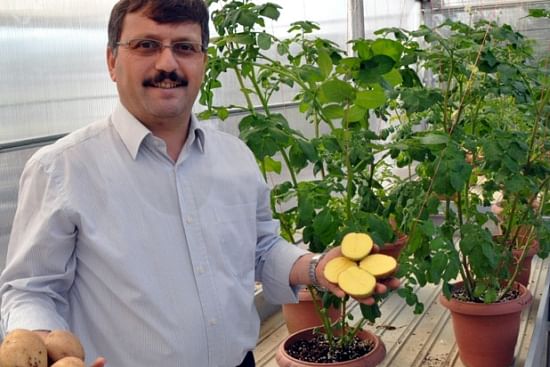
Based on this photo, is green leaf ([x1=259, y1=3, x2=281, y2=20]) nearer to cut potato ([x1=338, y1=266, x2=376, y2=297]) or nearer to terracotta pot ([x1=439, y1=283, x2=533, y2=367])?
cut potato ([x1=338, y1=266, x2=376, y2=297])

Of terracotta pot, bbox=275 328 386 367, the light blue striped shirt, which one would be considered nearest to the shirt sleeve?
the light blue striped shirt

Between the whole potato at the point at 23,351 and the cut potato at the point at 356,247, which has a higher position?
the whole potato at the point at 23,351

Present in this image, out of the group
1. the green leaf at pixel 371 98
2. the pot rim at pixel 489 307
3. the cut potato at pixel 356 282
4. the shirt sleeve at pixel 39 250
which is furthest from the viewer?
the pot rim at pixel 489 307

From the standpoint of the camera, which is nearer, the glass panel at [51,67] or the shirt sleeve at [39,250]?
the shirt sleeve at [39,250]

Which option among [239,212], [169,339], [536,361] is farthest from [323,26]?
[169,339]

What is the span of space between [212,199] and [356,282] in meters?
0.36

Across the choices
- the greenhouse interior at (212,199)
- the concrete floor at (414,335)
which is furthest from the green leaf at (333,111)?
the concrete floor at (414,335)

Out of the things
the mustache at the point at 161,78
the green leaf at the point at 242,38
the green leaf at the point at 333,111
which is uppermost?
the green leaf at the point at 242,38

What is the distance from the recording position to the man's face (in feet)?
4.13

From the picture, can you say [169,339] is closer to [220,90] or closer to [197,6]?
[197,6]

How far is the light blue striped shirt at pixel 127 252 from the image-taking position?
122 cm

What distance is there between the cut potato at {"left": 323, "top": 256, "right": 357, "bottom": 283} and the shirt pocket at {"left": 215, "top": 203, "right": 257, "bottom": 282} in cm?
18

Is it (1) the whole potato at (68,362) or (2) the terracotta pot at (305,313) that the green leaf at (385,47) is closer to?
(1) the whole potato at (68,362)

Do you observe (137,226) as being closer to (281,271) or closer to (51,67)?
(281,271)
